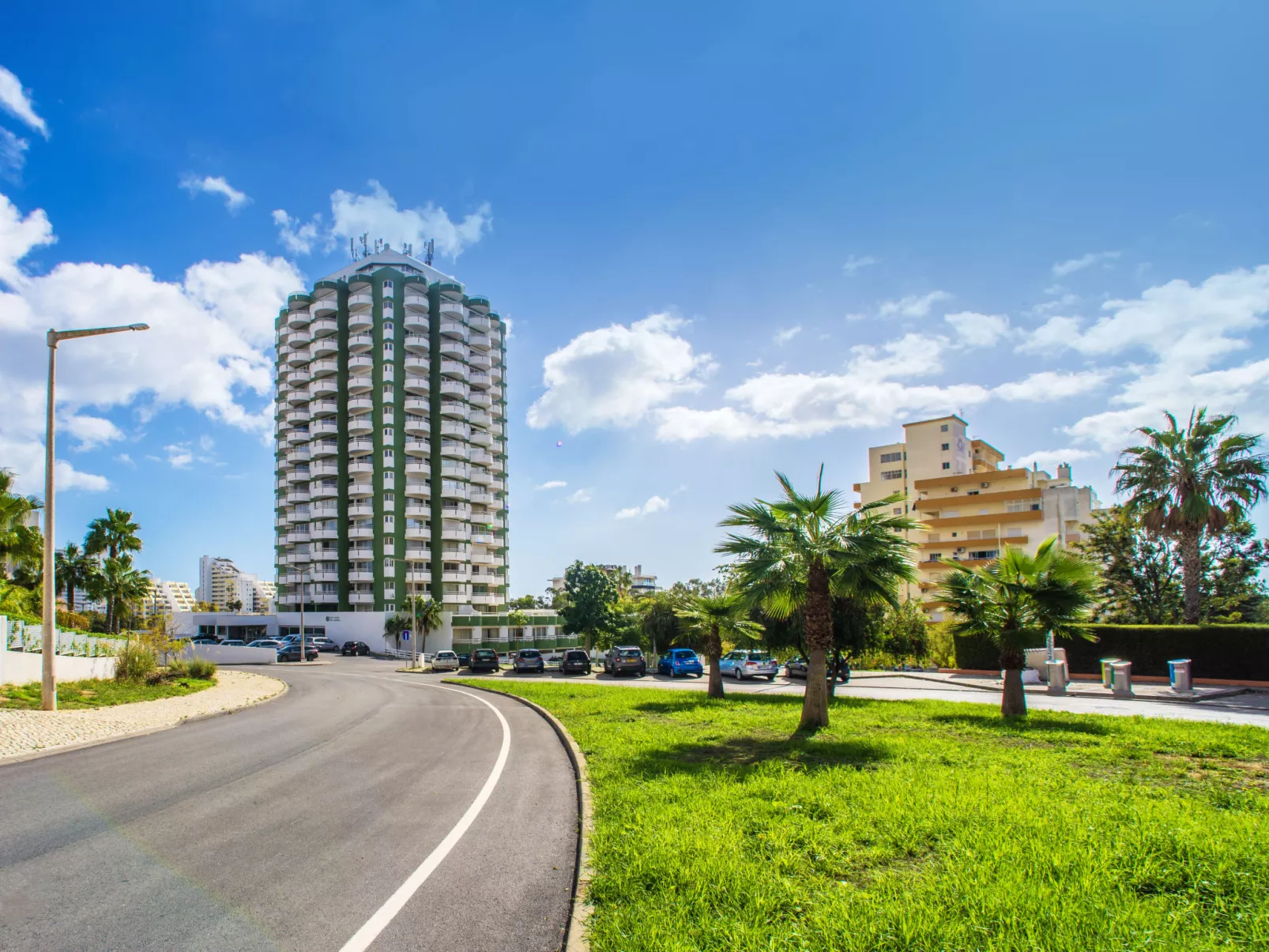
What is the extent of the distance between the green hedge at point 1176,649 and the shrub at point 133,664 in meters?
31.3

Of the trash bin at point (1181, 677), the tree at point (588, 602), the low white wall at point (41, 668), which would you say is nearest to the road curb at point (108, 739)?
the low white wall at point (41, 668)

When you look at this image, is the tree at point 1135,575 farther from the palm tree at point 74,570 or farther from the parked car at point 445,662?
the palm tree at point 74,570

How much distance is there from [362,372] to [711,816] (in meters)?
81.3

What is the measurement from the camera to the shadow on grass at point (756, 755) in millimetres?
9273

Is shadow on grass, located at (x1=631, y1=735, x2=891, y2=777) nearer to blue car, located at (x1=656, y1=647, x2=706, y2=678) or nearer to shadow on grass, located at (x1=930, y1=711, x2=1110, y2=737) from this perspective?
shadow on grass, located at (x1=930, y1=711, x2=1110, y2=737)

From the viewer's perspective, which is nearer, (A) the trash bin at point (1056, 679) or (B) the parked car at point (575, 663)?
(A) the trash bin at point (1056, 679)

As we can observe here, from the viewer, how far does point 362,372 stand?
263 feet

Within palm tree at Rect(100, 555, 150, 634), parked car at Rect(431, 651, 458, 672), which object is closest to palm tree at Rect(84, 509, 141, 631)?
palm tree at Rect(100, 555, 150, 634)

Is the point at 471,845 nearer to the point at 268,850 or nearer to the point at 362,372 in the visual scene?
the point at 268,850

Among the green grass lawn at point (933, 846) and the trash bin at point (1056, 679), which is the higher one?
the green grass lawn at point (933, 846)

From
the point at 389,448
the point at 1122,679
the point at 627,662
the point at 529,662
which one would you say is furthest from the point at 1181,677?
the point at 389,448

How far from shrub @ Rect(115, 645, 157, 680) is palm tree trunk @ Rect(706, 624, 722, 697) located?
A: 19198mm

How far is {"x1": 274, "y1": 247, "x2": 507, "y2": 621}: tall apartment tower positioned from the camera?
3044 inches

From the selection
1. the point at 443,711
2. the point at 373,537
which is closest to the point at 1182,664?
the point at 443,711
